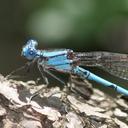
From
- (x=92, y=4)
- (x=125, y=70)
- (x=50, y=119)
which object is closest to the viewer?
(x=50, y=119)

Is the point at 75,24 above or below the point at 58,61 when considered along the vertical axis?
above

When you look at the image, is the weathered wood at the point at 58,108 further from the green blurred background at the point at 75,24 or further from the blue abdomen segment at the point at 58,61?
the green blurred background at the point at 75,24

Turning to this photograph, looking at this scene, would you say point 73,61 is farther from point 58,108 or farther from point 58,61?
point 58,108

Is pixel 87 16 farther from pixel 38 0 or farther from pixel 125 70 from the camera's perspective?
pixel 125 70

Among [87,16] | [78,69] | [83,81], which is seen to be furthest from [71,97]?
[87,16]

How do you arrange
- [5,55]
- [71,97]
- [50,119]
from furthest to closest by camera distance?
1. [5,55]
2. [71,97]
3. [50,119]

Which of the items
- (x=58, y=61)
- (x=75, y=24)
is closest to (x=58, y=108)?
(x=58, y=61)

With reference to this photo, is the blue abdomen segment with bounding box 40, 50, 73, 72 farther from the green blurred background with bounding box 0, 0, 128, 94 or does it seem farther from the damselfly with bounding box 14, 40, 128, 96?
the green blurred background with bounding box 0, 0, 128, 94

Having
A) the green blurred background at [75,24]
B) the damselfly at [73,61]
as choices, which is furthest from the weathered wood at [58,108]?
the green blurred background at [75,24]
